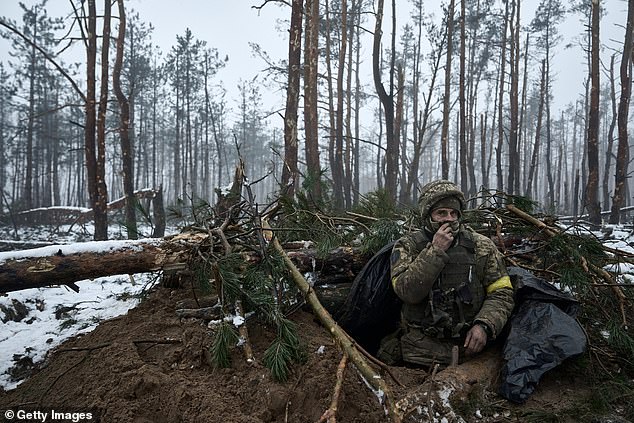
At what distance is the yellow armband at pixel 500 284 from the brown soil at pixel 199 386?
635mm

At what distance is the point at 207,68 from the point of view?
93.7ft

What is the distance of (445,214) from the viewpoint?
9.39 ft

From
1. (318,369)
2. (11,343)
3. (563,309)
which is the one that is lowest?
(11,343)

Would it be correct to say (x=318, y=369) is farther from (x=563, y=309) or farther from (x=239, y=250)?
(x=563, y=309)

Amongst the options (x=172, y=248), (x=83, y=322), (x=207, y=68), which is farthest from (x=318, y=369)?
(x=207, y=68)

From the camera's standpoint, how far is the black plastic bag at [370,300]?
3.26 metres

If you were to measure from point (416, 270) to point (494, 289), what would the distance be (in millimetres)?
671

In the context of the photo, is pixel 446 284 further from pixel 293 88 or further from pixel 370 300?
pixel 293 88

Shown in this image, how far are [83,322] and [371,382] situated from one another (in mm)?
3124

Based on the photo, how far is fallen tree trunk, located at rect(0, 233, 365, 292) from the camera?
2.89m

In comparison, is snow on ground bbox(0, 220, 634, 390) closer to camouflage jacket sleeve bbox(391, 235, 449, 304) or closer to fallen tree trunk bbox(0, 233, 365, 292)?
fallen tree trunk bbox(0, 233, 365, 292)

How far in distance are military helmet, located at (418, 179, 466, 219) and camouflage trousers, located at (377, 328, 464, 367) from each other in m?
0.95

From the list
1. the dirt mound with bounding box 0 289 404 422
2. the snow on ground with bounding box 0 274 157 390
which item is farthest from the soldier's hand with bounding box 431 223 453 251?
the snow on ground with bounding box 0 274 157 390

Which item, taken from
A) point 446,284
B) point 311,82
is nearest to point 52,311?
point 446,284
